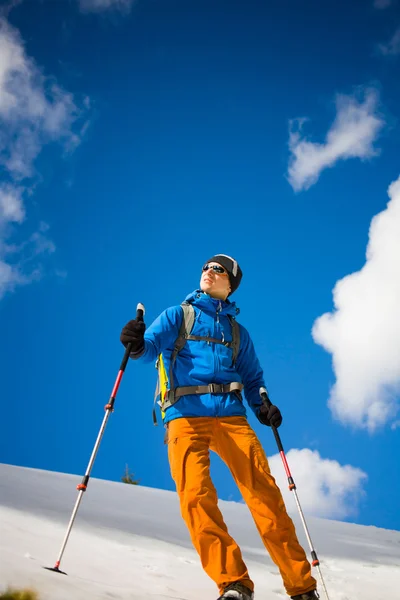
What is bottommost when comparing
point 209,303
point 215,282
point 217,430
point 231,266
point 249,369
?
point 217,430

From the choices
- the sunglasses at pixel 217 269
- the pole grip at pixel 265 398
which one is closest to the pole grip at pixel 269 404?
the pole grip at pixel 265 398

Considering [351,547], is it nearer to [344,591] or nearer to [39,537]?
[344,591]

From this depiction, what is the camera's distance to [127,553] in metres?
4.14

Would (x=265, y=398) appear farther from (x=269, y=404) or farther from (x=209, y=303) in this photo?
(x=209, y=303)

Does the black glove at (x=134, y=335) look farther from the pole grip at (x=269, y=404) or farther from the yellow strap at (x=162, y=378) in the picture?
the pole grip at (x=269, y=404)

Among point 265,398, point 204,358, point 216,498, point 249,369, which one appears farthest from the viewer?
point 249,369

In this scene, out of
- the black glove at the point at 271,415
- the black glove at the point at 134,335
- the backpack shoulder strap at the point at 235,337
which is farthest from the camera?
the backpack shoulder strap at the point at 235,337

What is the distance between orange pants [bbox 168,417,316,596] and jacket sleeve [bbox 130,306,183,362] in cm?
62

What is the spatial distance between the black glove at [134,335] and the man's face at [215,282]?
39.2 inches

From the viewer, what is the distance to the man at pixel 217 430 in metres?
3.08

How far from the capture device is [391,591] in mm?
4508

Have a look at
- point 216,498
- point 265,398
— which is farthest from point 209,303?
point 216,498

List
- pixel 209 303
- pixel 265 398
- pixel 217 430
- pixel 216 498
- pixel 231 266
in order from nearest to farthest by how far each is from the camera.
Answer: pixel 216 498
pixel 217 430
pixel 265 398
pixel 209 303
pixel 231 266

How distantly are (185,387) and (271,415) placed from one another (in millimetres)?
875
